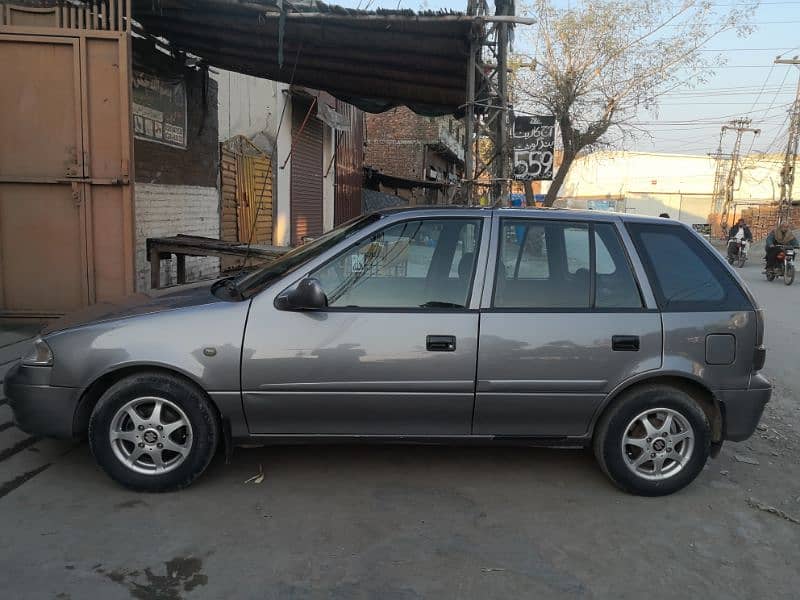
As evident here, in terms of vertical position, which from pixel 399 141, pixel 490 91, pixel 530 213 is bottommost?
pixel 530 213

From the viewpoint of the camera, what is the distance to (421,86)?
359 inches

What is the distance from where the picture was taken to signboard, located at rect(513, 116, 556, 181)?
10039 millimetres

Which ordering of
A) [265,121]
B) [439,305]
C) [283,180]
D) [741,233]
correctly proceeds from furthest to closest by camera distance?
1. [741,233]
2. [283,180]
3. [265,121]
4. [439,305]

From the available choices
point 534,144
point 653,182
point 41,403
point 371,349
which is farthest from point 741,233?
point 653,182

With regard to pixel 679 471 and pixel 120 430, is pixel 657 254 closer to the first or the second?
pixel 679 471

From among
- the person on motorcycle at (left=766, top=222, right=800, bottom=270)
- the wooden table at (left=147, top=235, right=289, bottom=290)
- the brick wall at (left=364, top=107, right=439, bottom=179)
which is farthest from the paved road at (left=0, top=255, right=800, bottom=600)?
the brick wall at (left=364, top=107, right=439, bottom=179)

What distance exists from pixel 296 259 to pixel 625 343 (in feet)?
6.71

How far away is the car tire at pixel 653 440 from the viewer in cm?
393

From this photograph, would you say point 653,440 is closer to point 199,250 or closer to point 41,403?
point 41,403

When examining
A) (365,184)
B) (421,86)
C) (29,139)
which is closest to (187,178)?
(29,139)

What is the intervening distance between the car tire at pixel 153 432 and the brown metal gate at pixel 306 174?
37.9ft

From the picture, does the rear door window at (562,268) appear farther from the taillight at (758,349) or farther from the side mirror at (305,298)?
the side mirror at (305,298)

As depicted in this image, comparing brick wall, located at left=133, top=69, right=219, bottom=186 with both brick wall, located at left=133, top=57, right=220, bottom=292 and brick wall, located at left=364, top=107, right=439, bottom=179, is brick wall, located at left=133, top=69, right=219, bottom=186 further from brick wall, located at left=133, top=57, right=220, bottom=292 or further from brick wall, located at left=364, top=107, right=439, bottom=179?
brick wall, located at left=364, top=107, right=439, bottom=179

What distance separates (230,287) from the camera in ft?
13.4
